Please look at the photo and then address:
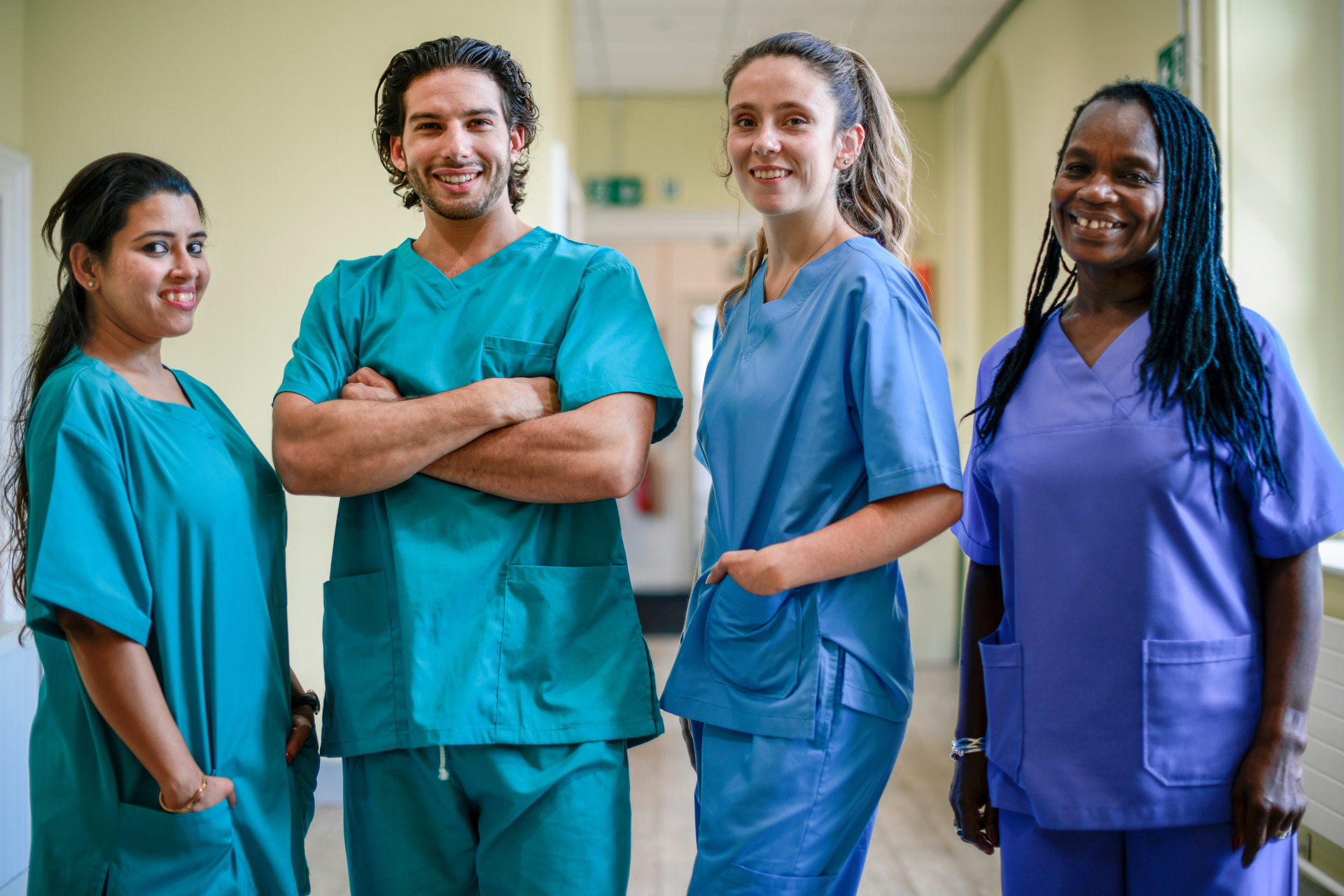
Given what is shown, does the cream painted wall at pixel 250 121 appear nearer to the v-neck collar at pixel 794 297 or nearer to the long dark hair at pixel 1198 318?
the v-neck collar at pixel 794 297

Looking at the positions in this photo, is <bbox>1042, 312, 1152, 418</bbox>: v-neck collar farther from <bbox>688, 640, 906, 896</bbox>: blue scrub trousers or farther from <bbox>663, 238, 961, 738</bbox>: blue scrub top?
<bbox>688, 640, 906, 896</bbox>: blue scrub trousers

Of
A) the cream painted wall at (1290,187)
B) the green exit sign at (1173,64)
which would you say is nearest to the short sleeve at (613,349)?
the cream painted wall at (1290,187)

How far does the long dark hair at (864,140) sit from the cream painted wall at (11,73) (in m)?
2.24

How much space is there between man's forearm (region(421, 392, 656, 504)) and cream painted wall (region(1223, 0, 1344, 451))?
6.41ft

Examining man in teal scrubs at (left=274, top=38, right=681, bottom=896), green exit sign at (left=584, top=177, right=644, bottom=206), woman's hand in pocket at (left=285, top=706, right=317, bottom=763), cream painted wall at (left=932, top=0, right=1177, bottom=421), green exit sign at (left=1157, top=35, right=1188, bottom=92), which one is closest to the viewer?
man in teal scrubs at (left=274, top=38, right=681, bottom=896)

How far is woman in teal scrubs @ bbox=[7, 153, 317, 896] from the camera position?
0.99 meters

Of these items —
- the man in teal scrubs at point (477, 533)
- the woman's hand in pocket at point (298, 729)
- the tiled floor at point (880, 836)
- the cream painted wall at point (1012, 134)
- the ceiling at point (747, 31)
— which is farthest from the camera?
the ceiling at point (747, 31)

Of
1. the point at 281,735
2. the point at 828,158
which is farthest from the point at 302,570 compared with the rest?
the point at 828,158

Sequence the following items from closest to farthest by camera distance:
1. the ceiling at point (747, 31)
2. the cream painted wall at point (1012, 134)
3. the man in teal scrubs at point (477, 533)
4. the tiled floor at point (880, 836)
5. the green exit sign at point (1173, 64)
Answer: the man in teal scrubs at point (477, 533), the tiled floor at point (880, 836), the green exit sign at point (1173, 64), the cream painted wall at point (1012, 134), the ceiling at point (747, 31)

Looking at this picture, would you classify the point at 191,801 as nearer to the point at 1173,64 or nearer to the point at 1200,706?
the point at 1200,706

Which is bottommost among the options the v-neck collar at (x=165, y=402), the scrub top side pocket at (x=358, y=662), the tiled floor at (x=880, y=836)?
the tiled floor at (x=880, y=836)

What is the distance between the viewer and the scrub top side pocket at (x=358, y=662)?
1.10 m

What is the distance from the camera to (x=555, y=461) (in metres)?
1.05

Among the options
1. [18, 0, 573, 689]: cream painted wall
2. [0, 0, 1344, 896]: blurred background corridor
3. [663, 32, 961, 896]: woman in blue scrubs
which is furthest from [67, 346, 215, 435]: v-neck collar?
[18, 0, 573, 689]: cream painted wall
